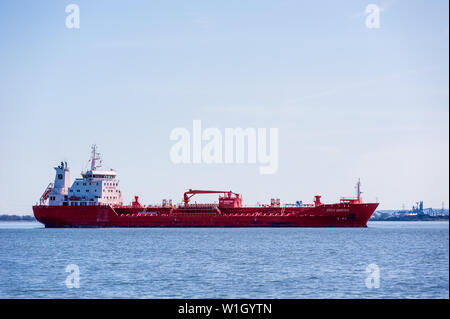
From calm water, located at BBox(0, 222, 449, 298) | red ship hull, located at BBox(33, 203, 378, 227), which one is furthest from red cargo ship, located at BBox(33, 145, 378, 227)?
calm water, located at BBox(0, 222, 449, 298)

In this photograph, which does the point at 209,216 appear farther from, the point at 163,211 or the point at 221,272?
the point at 221,272

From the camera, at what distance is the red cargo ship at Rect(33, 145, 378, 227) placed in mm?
62688

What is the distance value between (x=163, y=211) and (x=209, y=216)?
5897 millimetres

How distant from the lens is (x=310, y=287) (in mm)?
20938

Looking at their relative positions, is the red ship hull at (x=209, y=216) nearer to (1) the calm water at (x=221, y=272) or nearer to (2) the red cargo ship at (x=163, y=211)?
(2) the red cargo ship at (x=163, y=211)

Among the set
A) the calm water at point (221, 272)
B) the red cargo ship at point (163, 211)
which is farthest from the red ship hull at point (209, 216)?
the calm water at point (221, 272)

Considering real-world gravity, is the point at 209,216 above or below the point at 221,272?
above

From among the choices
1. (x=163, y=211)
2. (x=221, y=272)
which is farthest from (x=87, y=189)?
(x=221, y=272)

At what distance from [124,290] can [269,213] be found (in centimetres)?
4543

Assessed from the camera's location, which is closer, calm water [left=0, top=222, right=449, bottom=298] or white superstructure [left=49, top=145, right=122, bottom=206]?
calm water [left=0, top=222, right=449, bottom=298]

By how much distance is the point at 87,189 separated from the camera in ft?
217

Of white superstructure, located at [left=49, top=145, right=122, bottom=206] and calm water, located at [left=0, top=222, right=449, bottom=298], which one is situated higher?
white superstructure, located at [left=49, top=145, right=122, bottom=206]

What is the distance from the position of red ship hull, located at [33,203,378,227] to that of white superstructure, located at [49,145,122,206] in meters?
1.51

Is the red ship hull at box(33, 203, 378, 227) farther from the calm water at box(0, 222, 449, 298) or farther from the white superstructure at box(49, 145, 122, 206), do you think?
the calm water at box(0, 222, 449, 298)
